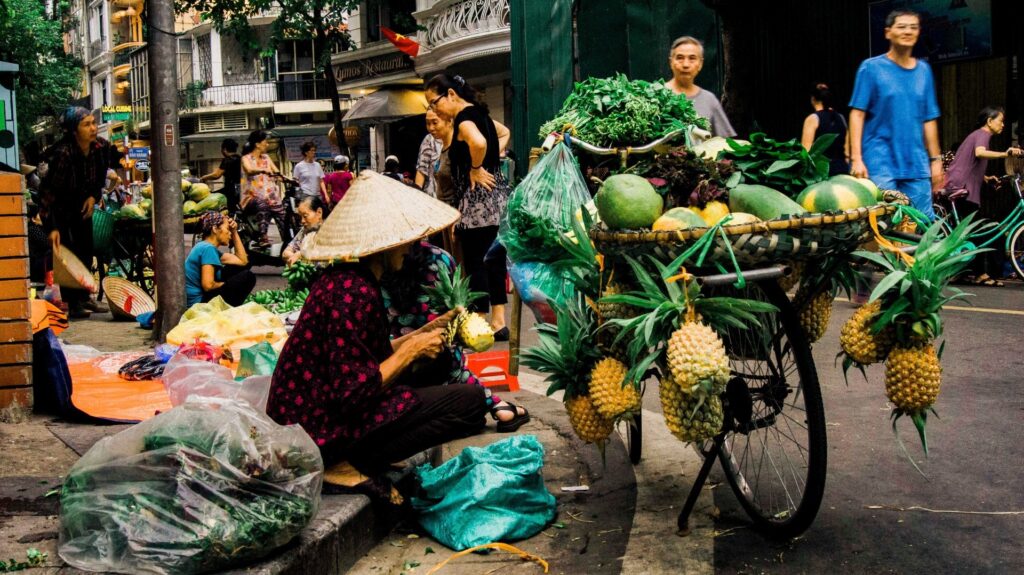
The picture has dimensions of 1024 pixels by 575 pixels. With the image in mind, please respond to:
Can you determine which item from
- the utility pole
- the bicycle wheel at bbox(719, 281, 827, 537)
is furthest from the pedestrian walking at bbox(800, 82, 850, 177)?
the bicycle wheel at bbox(719, 281, 827, 537)

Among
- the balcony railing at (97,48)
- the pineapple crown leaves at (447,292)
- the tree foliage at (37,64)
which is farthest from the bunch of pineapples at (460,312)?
the balcony railing at (97,48)

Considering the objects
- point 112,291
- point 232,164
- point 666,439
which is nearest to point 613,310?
point 666,439

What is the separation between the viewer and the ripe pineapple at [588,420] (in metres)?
3.49

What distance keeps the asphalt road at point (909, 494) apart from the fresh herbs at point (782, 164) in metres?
1.19

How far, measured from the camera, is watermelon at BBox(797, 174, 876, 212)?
10.3 feet

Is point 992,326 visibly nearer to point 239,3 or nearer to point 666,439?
point 666,439

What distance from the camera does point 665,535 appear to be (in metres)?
3.64

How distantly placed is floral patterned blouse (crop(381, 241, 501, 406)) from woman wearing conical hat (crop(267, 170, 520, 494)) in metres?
0.44

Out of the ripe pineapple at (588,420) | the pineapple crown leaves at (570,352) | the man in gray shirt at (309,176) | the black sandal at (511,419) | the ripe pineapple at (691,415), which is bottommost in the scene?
the black sandal at (511,419)

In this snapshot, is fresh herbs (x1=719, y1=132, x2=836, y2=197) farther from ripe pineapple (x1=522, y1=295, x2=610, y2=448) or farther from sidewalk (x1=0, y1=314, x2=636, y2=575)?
sidewalk (x1=0, y1=314, x2=636, y2=575)

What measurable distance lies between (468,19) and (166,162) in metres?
14.4

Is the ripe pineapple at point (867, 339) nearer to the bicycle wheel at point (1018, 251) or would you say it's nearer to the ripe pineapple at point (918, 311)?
the ripe pineapple at point (918, 311)

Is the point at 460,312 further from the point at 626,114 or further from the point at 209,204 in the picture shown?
the point at 209,204

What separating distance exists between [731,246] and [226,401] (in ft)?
5.82
